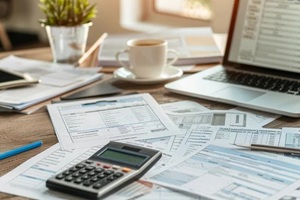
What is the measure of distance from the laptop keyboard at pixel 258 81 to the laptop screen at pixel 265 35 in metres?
0.05

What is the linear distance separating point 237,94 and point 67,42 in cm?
49

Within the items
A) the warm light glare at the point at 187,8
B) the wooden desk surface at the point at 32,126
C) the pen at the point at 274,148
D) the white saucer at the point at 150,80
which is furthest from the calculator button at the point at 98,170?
the warm light glare at the point at 187,8

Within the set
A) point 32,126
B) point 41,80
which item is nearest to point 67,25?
point 41,80

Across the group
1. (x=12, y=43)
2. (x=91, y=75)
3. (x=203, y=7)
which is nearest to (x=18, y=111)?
(x=91, y=75)

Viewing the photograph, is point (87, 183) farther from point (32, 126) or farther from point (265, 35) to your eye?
point (265, 35)

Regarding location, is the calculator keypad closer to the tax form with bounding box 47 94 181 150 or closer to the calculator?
the calculator

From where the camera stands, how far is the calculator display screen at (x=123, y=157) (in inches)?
34.1

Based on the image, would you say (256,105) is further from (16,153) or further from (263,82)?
(16,153)

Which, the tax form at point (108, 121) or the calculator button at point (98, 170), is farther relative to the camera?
the tax form at point (108, 121)

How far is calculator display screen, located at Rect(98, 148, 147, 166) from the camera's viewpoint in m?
0.87

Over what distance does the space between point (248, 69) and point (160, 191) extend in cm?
65

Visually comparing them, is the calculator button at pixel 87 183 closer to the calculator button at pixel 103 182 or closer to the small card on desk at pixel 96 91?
the calculator button at pixel 103 182

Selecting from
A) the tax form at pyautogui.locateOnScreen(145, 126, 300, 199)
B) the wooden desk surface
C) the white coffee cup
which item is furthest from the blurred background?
the tax form at pyautogui.locateOnScreen(145, 126, 300, 199)

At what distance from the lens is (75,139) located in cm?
100
